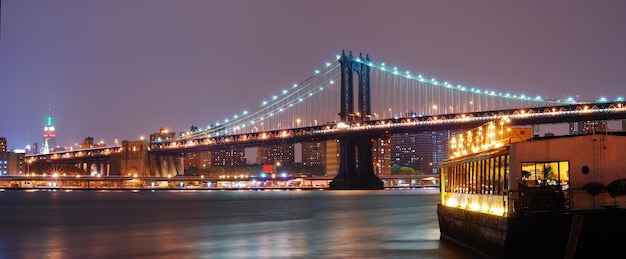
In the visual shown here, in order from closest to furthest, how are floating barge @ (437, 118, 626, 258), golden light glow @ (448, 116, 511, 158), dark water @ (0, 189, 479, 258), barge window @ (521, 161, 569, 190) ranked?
floating barge @ (437, 118, 626, 258), barge window @ (521, 161, 569, 190), golden light glow @ (448, 116, 511, 158), dark water @ (0, 189, 479, 258)

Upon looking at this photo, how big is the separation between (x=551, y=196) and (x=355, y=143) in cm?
9494

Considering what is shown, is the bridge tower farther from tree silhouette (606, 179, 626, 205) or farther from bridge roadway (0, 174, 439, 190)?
tree silhouette (606, 179, 626, 205)

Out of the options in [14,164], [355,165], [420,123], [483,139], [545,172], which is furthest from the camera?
[14,164]

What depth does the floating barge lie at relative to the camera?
17109 mm

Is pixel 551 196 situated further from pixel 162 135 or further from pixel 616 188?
pixel 162 135

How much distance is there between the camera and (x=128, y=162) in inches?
5822

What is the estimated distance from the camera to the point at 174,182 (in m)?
160

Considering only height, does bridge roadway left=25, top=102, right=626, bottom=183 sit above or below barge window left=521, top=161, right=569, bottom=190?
above

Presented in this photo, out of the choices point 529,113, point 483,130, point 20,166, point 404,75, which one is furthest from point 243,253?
point 20,166

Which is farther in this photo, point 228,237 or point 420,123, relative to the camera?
point 420,123

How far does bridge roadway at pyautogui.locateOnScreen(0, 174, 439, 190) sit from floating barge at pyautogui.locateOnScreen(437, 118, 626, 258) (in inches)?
5012

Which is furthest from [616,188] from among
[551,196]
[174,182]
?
[174,182]

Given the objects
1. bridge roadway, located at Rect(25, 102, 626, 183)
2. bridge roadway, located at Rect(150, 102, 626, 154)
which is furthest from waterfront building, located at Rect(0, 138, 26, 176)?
bridge roadway, located at Rect(150, 102, 626, 154)

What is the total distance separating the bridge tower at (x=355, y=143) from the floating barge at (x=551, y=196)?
3559 inches
